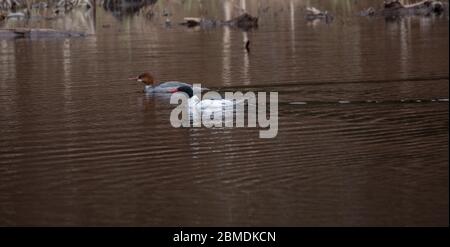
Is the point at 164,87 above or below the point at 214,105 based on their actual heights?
above

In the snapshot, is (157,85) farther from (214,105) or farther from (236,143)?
(236,143)

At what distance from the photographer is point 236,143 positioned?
14.1m

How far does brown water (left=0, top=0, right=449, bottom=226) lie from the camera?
10555mm

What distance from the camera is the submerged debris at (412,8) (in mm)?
39062

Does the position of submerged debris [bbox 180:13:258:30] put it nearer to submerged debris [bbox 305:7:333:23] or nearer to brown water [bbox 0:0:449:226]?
submerged debris [bbox 305:7:333:23]

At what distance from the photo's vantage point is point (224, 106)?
17516 mm

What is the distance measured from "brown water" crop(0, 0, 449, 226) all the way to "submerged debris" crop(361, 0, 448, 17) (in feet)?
35.6

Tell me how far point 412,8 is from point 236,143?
1072 inches

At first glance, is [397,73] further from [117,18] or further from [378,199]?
[117,18]

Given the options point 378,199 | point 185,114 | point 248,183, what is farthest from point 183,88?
point 378,199

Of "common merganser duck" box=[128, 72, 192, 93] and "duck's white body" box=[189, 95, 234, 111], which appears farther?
"common merganser duck" box=[128, 72, 192, 93]

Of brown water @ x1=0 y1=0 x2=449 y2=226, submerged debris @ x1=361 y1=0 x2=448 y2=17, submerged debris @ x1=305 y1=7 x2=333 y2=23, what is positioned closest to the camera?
brown water @ x1=0 y1=0 x2=449 y2=226

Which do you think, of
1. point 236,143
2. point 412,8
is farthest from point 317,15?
point 236,143

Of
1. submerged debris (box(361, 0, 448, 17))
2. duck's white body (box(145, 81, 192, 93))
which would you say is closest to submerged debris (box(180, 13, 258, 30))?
submerged debris (box(361, 0, 448, 17))
